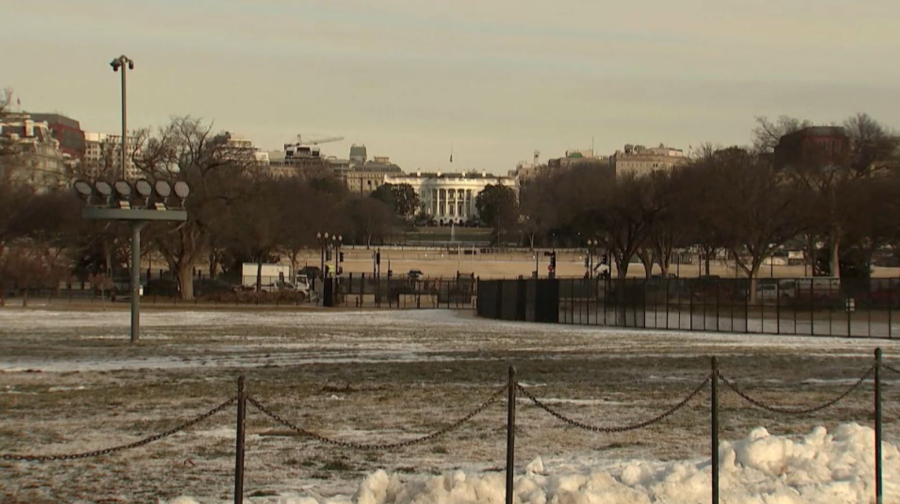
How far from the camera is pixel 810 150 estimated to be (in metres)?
78.2

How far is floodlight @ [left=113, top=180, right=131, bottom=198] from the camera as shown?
31.2 m

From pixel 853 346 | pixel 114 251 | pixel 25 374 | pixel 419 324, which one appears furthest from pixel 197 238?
pixel 25 374

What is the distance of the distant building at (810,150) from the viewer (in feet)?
253

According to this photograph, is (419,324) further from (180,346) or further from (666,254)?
(666,254)

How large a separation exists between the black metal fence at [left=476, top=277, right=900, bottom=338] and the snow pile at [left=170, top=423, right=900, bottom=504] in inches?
1219

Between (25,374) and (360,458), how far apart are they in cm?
1128

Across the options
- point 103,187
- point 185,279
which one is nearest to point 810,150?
point 185,279

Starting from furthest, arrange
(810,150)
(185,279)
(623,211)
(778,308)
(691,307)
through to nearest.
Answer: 1. (623,211)
2. (810,150)
3. (185,279)
4. (691,307)
5. (778,308)

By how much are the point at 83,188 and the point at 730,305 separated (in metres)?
25.2

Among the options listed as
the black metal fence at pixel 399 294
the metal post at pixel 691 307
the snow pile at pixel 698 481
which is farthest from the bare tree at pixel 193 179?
the snow pile at pixel 698 481

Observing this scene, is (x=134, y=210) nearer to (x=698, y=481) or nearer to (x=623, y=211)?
(x=698, y=481)

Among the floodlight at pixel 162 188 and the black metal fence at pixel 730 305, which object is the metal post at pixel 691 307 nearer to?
the black metal fence at pixel 730 305

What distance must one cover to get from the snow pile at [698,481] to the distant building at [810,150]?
221 feet

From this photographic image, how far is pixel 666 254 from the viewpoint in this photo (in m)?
86.6
